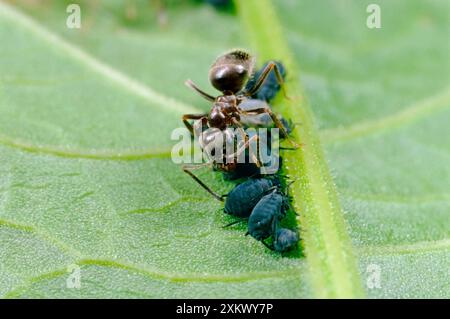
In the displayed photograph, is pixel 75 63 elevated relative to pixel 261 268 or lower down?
elevated

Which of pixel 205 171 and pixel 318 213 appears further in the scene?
pixel 205 171

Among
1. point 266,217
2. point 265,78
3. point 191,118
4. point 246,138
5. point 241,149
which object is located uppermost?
point 265,78

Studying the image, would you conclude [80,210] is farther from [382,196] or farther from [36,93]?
[382,196]

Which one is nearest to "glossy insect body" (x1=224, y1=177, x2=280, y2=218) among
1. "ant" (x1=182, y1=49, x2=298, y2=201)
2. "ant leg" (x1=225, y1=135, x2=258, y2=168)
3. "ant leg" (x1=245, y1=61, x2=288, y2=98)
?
"ant leg" (x1=225, y1=135, x2=258, y2=168)

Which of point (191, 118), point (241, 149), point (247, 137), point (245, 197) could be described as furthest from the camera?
point (191, 118)

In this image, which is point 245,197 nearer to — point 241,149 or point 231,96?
point 241,149

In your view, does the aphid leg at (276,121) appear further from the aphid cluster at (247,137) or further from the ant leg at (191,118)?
the ant leg at (191,118)

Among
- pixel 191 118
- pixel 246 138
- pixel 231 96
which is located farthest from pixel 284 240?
pixel 231 96
